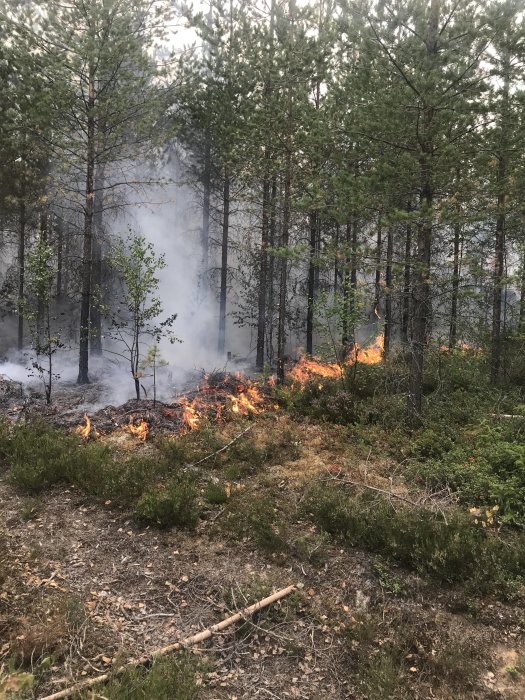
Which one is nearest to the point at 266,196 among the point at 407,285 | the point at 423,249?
the point at 407,285

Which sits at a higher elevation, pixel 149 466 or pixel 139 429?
pixel 139 429

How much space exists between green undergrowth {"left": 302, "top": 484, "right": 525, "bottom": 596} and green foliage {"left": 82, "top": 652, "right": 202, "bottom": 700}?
2877 millimetres

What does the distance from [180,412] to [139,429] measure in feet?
4.93

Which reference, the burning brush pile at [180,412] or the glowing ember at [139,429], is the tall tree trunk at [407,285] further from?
the glowing ember at [139,429]

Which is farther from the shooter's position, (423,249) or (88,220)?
(88,220)

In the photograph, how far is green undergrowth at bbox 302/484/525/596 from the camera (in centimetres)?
527

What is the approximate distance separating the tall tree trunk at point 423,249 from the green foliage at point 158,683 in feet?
23.5

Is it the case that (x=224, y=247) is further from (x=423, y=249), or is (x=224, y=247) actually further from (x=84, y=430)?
(x=423, y=249)

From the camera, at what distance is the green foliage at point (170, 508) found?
6.65 meters

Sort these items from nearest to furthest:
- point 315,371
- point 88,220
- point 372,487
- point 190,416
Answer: point 372,487 → point 190,416 → point 315,371 → point 88,220

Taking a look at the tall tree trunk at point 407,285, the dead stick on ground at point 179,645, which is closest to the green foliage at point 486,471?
the tall tree trunk at point 407,285

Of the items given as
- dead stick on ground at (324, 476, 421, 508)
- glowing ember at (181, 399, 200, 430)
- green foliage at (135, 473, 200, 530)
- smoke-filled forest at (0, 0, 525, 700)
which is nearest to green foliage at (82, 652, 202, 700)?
smoke-filled forest at (0, 0, 525, 700)

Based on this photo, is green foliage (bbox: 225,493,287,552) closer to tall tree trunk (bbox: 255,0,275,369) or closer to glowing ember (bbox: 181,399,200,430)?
glowing ember (bbox: 181,399,200,430)

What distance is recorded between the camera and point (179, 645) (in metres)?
4.36
